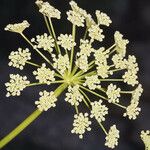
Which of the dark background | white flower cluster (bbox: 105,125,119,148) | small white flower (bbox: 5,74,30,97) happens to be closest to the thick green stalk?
small white flower (bbox: 5,74,30,97)

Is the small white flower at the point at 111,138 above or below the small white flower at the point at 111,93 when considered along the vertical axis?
below

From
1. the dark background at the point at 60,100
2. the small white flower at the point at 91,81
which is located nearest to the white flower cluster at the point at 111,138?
the small white flower at the point at 91,81

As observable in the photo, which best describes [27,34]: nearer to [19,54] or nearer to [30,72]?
[30,72]

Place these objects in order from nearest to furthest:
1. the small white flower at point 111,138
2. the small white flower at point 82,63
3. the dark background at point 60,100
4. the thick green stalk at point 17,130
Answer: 1. the thick green stalk at point 17,130
2. the small white flower at point 82,63
3. the small white flower at point 111,138
4. the dark background at point 60,100

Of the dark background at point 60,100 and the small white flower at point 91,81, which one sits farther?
the dark background at point 60,100

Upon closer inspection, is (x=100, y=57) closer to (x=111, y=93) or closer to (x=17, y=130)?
(x=111, y=93)

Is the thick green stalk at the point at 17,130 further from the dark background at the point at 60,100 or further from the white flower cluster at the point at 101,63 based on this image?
the dark background at the point at 60,100

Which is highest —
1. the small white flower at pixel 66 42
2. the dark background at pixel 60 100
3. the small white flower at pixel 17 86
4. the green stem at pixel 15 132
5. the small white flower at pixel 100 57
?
the dark background at pixel 60 100

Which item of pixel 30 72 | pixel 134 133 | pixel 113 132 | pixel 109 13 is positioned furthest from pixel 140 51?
pixel 113 132

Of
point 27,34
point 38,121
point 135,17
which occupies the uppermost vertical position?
point 135,17
